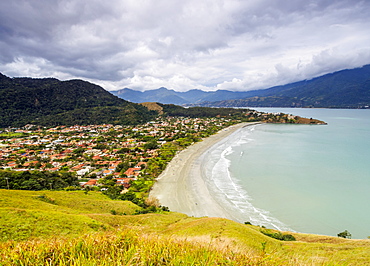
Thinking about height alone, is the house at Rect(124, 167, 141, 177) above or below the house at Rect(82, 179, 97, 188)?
above

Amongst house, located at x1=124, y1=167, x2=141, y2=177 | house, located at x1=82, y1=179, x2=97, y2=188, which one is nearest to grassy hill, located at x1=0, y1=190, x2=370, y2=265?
house, located at x1=82, y1=179, x2=97, y2=188

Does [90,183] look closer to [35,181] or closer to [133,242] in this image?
[35,181]

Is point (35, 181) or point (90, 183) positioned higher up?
point (35, 181)

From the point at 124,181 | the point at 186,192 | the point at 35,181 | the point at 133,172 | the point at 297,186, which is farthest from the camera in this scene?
the point at 133,172

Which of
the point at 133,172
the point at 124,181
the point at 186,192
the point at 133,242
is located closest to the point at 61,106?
the point at 133,172

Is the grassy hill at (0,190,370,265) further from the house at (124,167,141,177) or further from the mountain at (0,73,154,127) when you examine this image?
the mountain at (0,73,154,127)

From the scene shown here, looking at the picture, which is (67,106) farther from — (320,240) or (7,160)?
(320,240)

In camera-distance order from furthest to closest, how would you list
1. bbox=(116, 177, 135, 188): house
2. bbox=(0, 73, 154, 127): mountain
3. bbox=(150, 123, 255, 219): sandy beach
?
bbox=(0, 73, 154, 127): mountain
bbox=(116, 177, 135, 188): house
bbox=(150, 123, 255, 219): sandy beach
